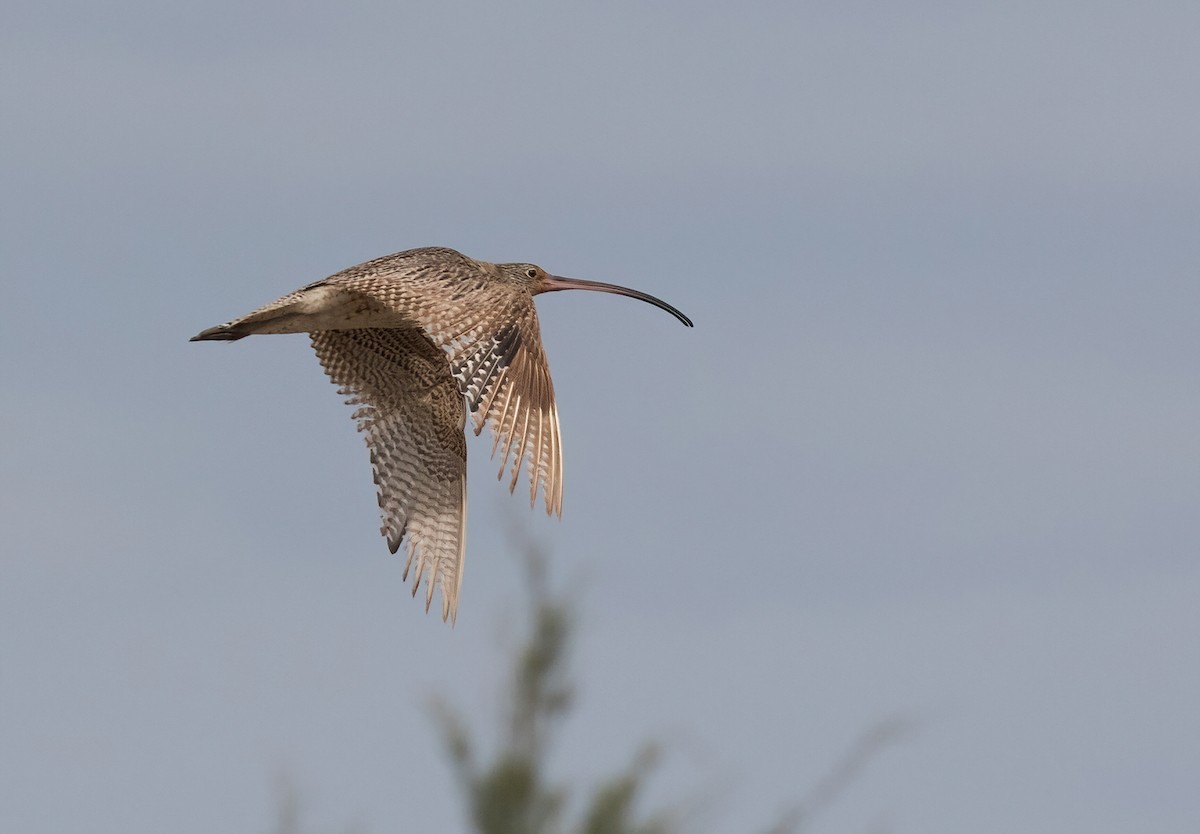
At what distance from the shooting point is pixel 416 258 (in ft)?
64.0

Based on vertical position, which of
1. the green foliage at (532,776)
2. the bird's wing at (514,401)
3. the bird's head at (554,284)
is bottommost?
the green foliage at (532,776)

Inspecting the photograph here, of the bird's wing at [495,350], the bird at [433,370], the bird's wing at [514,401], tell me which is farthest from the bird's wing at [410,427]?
the bird's wing at [514,401]

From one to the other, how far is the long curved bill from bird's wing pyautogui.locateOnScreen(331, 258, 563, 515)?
2.67 m

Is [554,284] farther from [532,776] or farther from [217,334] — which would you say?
[532,776]

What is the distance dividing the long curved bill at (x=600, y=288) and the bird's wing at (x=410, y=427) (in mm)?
1354

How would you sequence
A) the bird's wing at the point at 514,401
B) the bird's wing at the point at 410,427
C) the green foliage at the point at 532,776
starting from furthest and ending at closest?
the bird's wing at the point at 410,427 → the bird's wing at the point at 514,401 → the green foliage at the point at 532,776

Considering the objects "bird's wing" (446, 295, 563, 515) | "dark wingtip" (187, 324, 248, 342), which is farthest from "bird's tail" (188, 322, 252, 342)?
"bird's wing" (446, 295, 563, 515)

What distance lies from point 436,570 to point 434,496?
81cm

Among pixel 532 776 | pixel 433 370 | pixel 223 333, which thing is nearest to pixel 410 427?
pixel 433 370

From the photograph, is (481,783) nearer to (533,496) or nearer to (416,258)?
(533,496)

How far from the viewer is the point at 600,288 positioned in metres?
22.1

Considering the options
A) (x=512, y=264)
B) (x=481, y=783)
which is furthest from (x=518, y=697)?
(x=512, y=264)

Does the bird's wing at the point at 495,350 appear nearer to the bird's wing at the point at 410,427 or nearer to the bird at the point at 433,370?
the bird at the point at 433,370

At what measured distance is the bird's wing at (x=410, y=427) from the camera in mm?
20734
